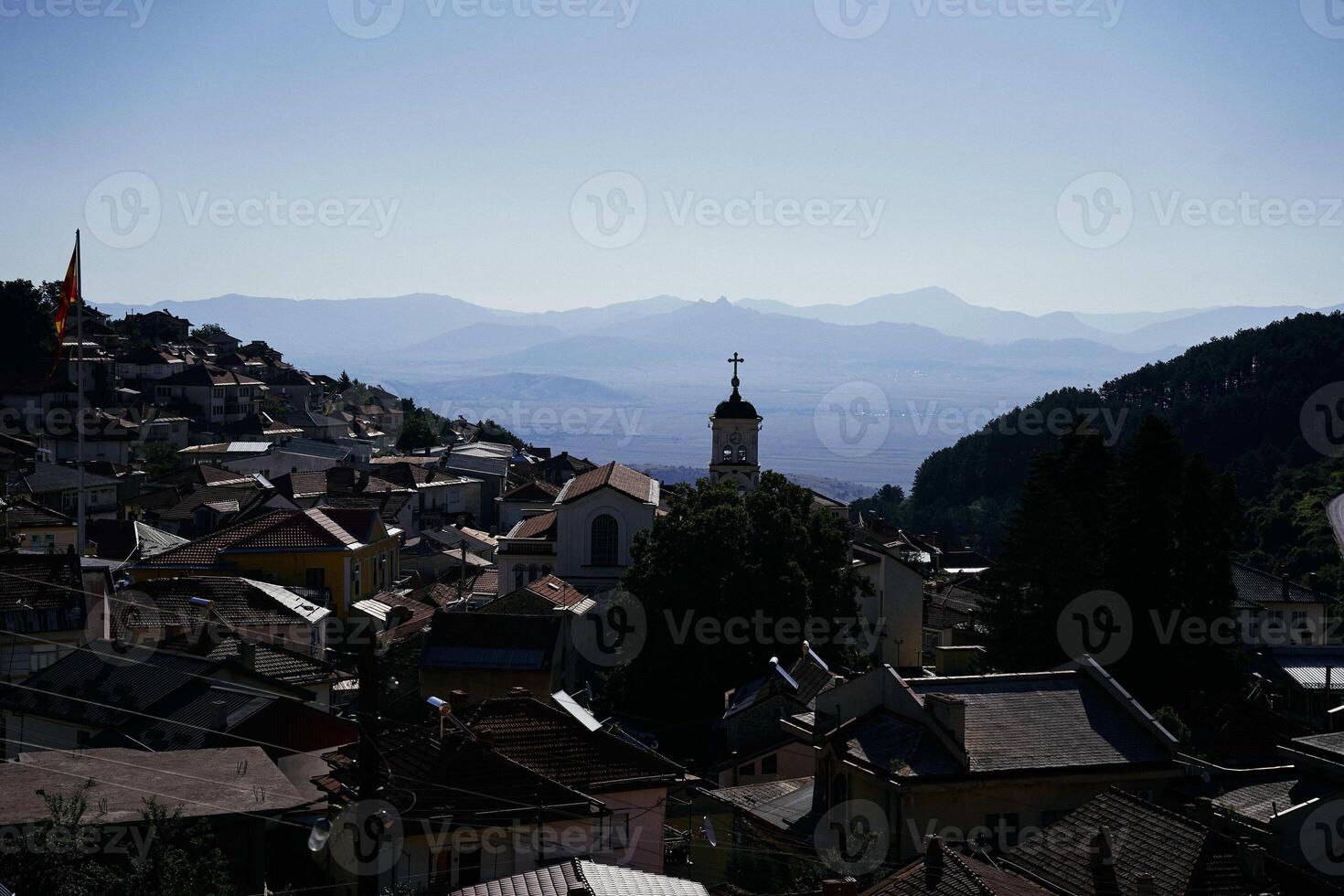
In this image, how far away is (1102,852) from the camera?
12789 millimetres

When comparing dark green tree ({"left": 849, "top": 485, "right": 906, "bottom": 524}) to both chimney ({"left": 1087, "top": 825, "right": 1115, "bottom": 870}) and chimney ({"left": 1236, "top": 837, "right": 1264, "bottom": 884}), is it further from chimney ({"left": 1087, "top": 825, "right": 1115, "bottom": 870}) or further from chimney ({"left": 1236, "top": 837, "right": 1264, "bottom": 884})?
chimney ({"left": 1236, "top": 837, "right": 1264, "bottom": 884})

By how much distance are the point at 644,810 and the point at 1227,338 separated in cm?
10424

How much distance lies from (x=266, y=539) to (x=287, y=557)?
32.7 inches

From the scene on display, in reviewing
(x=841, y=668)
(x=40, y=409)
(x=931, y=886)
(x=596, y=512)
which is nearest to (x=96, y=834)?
(x=931, y=886)

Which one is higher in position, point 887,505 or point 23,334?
point 23,334

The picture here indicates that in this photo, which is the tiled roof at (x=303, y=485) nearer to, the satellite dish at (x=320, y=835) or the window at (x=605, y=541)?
the window at (x=605, y=541)

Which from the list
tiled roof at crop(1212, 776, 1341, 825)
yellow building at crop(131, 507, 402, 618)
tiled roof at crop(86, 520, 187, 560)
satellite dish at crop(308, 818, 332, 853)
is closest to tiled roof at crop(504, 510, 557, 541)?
yellow building at crop(131, 507, 402, 618)

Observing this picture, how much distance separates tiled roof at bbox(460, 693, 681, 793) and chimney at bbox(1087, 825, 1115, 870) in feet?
17.9

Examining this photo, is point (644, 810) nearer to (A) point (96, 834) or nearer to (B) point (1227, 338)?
(A) point (96, 834)

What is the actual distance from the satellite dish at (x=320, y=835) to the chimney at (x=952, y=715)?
7792mm

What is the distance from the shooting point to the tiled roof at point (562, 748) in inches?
643

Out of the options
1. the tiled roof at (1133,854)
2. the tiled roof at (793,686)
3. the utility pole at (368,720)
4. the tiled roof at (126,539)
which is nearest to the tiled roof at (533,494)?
the tiled roof at (126,539)

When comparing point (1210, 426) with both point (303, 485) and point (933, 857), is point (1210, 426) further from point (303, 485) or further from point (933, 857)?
point (933, 857)

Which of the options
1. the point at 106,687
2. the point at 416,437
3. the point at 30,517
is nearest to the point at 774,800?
the point at 106,687
